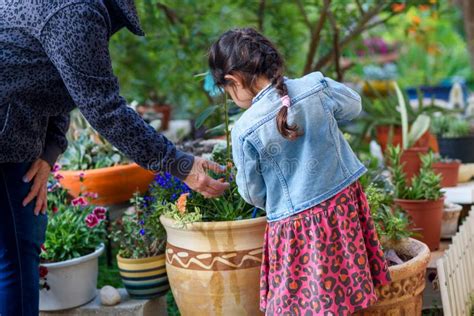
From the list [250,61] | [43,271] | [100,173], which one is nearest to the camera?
[250,61]

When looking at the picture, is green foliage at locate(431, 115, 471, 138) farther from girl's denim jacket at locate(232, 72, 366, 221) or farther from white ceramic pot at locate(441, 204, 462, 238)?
girl's denim jacket at locate(232, 72, 366, 221)

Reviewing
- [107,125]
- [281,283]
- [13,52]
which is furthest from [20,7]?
[281,283]

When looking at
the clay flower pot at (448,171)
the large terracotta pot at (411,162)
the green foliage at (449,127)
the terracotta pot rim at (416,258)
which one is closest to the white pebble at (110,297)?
the terracotta pot rim at (416,258)

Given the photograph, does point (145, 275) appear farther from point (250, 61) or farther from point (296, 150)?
point (250, 61)

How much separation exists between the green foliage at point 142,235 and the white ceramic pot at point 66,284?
170mm

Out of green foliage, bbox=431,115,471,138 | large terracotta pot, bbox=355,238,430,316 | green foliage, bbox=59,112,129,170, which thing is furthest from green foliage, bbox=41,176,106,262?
green foliage, bbox=431,115,471,138

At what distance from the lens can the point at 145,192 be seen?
12.2ft

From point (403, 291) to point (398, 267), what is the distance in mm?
101

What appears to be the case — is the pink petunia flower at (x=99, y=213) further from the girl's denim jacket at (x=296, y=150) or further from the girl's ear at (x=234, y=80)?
the girl's ear at (x=234, y=80)

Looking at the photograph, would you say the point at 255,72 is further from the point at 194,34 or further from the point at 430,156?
the point at 194,34

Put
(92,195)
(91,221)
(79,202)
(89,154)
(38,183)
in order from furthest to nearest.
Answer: (89,154) < (92,195) < (79,202) < (91,221) < (38,183)

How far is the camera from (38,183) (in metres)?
2.39

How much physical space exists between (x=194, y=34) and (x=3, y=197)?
2.95 meters

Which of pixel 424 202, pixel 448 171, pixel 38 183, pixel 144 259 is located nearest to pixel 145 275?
pixel 144 259
